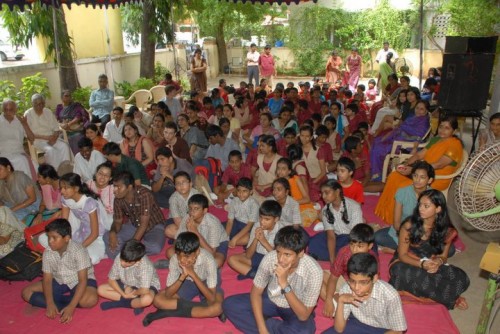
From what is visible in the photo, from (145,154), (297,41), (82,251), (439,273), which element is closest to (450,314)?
(439,273)

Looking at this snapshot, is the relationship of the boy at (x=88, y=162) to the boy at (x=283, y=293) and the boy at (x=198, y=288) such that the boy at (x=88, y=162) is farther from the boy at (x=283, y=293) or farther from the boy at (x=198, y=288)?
the boy at (x=283, y=293)

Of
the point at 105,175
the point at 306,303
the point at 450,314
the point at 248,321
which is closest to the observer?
the point at 306,303

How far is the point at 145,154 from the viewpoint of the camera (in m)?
5.48

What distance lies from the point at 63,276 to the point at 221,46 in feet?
50.7

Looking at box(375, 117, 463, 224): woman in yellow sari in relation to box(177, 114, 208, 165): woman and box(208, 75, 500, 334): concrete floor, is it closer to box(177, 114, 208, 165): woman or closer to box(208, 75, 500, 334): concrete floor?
box(208, 75, 500, 334): concrete floor

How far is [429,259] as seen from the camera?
10.8 ft

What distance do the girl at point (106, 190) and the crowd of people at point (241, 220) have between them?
18mm

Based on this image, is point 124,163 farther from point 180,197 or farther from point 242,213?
point 242,213

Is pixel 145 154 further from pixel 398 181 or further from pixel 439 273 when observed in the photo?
pixel 439 273

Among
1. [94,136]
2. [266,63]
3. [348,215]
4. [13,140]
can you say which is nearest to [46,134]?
[13,140]

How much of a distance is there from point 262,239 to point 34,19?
21.8 feet

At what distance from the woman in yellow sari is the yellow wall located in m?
8.63

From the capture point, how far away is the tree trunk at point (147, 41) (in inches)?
434

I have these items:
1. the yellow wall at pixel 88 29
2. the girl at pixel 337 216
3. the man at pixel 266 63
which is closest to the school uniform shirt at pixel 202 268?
the girl at pixel 337 216
